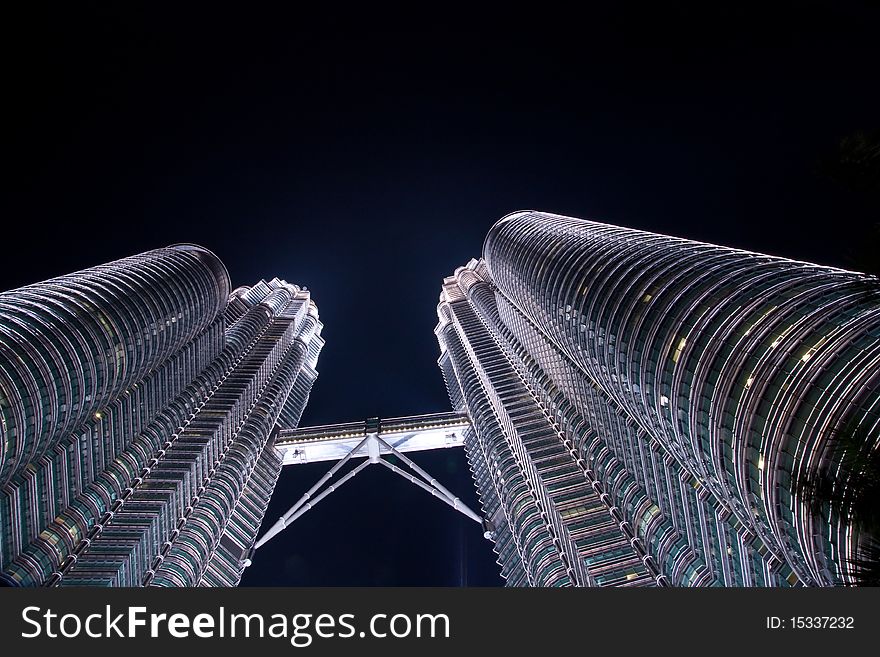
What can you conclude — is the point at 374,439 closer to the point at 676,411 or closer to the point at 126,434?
the point at 126,434

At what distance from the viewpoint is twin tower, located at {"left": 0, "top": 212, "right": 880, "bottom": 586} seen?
39.6 m

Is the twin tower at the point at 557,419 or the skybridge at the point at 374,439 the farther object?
the skybridge at the point at 374,439

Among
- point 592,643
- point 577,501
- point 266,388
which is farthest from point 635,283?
Answer: point 266,388

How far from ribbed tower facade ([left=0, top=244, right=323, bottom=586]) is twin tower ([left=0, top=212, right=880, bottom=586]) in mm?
442

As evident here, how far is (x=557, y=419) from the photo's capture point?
390 ft

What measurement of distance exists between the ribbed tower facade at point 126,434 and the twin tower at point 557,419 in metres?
0.44

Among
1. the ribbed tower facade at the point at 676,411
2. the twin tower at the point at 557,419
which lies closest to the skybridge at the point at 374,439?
the twin tower at the point at 557,419

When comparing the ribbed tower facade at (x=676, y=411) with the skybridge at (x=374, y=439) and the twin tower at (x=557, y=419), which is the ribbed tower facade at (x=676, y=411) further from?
the skybridge at (x=374, y=439)

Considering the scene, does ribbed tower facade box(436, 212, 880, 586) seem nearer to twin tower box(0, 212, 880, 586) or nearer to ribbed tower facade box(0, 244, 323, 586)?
twin tower box(0, 212, 880, 586)

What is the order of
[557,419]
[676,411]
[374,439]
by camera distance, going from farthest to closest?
1. [374,439]
2. [557,419]
3. [676,411]

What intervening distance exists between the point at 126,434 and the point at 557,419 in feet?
262

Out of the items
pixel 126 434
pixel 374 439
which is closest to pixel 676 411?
pixel 126 434

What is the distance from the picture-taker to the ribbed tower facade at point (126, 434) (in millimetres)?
78188

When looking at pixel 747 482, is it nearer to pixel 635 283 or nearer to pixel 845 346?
pixel 845 346
